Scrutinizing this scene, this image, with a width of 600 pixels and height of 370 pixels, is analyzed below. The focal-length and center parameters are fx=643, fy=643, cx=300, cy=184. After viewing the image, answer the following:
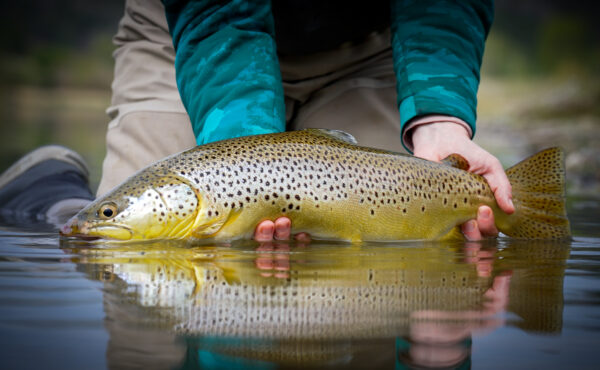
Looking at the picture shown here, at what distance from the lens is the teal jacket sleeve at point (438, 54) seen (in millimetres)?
2920

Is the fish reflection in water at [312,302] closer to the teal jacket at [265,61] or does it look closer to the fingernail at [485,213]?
the fingernail at [485,213]

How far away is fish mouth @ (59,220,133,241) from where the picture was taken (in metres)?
2.33

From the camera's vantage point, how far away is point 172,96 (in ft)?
13.0

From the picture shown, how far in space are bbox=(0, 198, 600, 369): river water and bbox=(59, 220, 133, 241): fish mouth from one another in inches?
4.1

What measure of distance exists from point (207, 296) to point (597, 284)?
1.05 meters

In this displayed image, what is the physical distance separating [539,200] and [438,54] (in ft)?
2.89

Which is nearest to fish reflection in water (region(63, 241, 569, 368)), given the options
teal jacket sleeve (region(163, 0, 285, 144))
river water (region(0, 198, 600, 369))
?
river water (region(0, 198, 600, 369))

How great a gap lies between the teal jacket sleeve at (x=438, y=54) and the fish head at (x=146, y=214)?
1.16 meters

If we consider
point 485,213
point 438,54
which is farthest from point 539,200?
point 438,54

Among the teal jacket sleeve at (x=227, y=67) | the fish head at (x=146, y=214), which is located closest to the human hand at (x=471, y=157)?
the teal jacket sleeve at (x=227, y=67)

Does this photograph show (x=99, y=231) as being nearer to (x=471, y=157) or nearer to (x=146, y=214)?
(x=146, y=214)

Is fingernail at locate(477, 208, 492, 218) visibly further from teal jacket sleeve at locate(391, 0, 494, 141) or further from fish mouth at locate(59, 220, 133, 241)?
fish mouth at locate(59, 220, 133, 241)

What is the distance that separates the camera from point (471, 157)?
273 cm

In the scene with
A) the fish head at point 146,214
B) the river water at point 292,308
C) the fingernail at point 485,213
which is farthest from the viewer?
the fingernail at point 485,213
